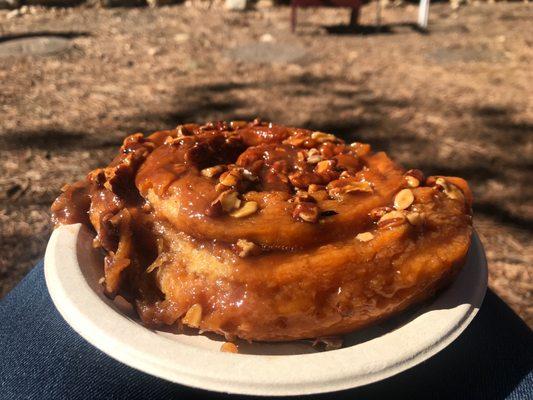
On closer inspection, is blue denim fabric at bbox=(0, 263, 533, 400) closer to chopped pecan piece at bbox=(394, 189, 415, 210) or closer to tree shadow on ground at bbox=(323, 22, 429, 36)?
chopped pecan piece at bbox=(394, 189, 415, 210)

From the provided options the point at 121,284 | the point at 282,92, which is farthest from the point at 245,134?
the point at 282,92

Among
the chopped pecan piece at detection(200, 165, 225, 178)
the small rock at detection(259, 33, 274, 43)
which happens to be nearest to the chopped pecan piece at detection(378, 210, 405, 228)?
the chopped pecan piece at detection(200, 165, 225, 178)

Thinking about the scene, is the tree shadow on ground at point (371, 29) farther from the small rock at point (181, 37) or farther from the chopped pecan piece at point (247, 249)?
the chopped pecan piece at point (247, 249)

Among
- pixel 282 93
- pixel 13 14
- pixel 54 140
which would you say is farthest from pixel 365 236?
pixel 13 14

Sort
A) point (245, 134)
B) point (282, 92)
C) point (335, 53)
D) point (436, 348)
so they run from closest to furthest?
point (436, 348) → point (245, 134) → point (282, 92) → point (335, 53)

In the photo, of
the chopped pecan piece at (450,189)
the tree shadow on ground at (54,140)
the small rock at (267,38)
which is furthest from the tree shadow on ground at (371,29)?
the chopped pecan piece at (450,189)

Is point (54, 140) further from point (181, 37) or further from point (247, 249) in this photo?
point (247, 249)

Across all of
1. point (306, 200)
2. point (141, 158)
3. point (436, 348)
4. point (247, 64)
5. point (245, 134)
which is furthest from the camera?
point (247, 64)

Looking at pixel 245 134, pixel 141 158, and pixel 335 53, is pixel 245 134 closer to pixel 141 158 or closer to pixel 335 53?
pixel 141 158
